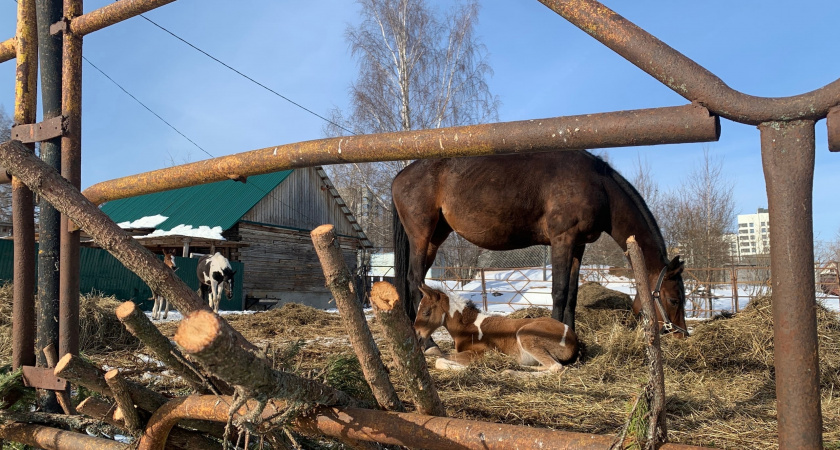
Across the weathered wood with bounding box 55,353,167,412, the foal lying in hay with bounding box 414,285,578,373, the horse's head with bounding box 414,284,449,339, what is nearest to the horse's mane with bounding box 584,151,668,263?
the foal lying in hay with bounding box 414,285,578,373

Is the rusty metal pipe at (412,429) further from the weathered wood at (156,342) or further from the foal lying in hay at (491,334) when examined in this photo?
the foal lying in hay at (491,334)

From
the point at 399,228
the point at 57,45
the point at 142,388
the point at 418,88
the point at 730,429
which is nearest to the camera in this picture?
the point at 142,388

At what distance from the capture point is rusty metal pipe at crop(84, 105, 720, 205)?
1.19 m

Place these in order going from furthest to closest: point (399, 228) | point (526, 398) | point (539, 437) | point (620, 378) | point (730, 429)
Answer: point (399, 228) → point (620, 378) → point (526, 398) → point (730, 429) → point (539, 437)

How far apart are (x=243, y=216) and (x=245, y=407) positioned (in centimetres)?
2110

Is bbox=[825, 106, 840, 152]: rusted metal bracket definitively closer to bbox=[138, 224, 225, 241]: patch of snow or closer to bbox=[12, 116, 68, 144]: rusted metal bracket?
bbox=[12, 116, 68, 144]: rusted metal bracket

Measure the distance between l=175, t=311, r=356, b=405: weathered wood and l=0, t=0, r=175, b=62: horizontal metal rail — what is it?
1.73 metres

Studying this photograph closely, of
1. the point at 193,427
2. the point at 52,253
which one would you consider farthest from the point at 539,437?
the point at 52,253

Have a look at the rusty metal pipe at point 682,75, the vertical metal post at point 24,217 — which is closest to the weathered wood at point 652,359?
the rusty metal pipe at point 682,75

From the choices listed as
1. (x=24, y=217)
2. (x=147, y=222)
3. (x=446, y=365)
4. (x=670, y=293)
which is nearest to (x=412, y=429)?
(x=24, y=217)

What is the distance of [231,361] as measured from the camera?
3.29ft

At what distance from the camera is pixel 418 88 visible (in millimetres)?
21375

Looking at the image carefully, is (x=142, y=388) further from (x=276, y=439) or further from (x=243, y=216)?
(x=243, y=216)

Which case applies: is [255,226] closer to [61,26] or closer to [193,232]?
[193,232]
